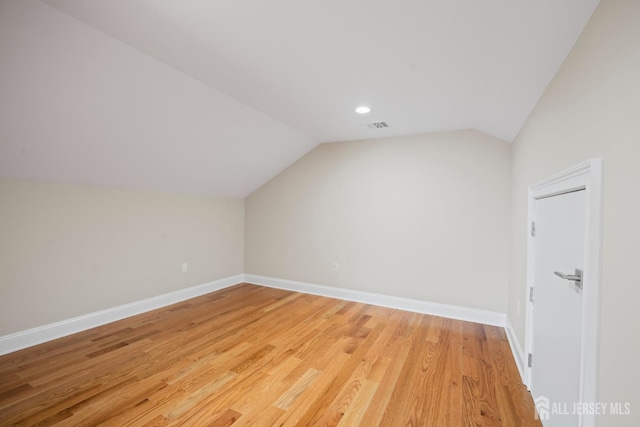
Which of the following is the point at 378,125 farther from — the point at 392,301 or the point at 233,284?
the point at 233,284

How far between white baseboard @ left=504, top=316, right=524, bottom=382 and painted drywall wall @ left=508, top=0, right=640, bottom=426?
155cm

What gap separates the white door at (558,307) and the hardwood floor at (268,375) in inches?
13.8

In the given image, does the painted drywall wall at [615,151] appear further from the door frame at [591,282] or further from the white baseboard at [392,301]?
the white baseboard at [392,301]

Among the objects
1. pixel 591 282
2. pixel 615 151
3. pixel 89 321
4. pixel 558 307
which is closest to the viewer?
pixel 615 151

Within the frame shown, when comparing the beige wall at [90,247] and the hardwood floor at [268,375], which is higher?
the beige wall at [90,247]

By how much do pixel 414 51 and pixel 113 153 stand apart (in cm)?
278

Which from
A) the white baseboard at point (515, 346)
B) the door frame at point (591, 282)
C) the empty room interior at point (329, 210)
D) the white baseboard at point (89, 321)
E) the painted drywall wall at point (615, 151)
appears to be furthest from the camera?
the white baseboard at point (89, 321)

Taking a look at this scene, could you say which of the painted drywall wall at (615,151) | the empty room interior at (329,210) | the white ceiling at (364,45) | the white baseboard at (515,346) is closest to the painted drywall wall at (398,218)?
the empty room interior at (329,210)

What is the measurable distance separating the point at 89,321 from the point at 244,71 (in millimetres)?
3071

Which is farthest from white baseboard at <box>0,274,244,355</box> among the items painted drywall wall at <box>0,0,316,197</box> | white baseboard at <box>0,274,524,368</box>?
painted drywall wall at <box>0,0,316,197</box>

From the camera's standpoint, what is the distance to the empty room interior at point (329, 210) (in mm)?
1249

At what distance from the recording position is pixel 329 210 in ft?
14.0

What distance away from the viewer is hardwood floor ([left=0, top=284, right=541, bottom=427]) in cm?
177

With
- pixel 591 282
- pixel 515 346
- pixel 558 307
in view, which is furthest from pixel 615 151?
pixel 515 346
